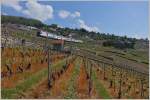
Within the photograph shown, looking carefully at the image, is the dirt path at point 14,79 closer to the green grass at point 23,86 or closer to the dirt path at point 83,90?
the green grass at point 23,86

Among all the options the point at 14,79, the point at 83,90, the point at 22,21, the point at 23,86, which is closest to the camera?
the point at 23,86

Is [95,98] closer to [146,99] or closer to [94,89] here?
[94,89]

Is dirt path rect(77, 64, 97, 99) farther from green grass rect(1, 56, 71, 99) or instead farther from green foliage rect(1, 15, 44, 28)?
green foliage rect(1, 15, 44, 28)

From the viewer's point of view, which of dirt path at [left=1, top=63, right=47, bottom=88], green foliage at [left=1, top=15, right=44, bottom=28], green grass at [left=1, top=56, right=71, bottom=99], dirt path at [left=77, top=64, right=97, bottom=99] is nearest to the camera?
green grass at [left=1, top=56, right=71, bottom=99]

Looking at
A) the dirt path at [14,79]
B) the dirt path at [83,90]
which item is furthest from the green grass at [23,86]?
the dirt path at [83,90]

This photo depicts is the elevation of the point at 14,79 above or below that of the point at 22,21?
below

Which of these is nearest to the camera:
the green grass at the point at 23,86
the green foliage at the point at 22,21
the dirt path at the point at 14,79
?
the green grass at the point at 23,86

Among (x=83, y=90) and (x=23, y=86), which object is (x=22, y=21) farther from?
(x=23, y=86)

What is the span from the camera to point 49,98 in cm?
1736

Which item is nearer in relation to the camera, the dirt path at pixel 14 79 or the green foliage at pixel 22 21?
the dirt path at pixel 14 79

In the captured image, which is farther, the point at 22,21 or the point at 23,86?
the point at 22,21

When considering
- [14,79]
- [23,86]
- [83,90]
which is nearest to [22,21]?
[14,79]

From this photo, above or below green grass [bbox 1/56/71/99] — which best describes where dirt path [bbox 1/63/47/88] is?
above

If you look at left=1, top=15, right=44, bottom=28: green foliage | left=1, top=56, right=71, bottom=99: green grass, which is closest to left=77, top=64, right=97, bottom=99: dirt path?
left=1, top=56, right=71, bottom=99: green grass
